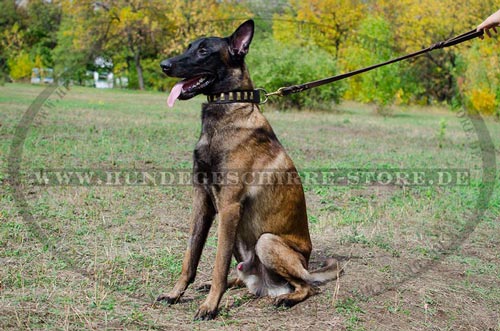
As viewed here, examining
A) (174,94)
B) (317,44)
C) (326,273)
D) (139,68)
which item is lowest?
(326,273)

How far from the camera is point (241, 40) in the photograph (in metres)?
3.99

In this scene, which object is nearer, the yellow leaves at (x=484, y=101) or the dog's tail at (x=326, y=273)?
the dog's tail at (x=326, y=273)

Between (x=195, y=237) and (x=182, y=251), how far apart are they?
1.35 meters

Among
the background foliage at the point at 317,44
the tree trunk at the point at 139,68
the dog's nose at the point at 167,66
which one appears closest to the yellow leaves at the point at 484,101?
the background foliage at the point at 317,44

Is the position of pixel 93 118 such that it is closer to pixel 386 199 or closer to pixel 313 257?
pixel 386 199

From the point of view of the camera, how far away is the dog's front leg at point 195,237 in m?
4.03

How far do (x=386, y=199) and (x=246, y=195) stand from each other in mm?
4724

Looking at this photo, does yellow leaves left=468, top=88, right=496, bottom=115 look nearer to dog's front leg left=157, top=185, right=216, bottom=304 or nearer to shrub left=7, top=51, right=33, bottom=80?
dog's front leg left=157, top=185, right=216, bottom=304

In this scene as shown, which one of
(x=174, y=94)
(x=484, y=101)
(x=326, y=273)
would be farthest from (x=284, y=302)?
(x=484, y=101)

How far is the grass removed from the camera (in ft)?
12.6

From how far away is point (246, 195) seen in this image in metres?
3.94

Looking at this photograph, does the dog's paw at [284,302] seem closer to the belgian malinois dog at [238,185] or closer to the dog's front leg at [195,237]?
the belgian malinois dog at [238,185]

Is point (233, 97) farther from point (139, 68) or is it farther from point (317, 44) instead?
point (139, 68)

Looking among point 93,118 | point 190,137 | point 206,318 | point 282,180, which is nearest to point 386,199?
point 282,180
